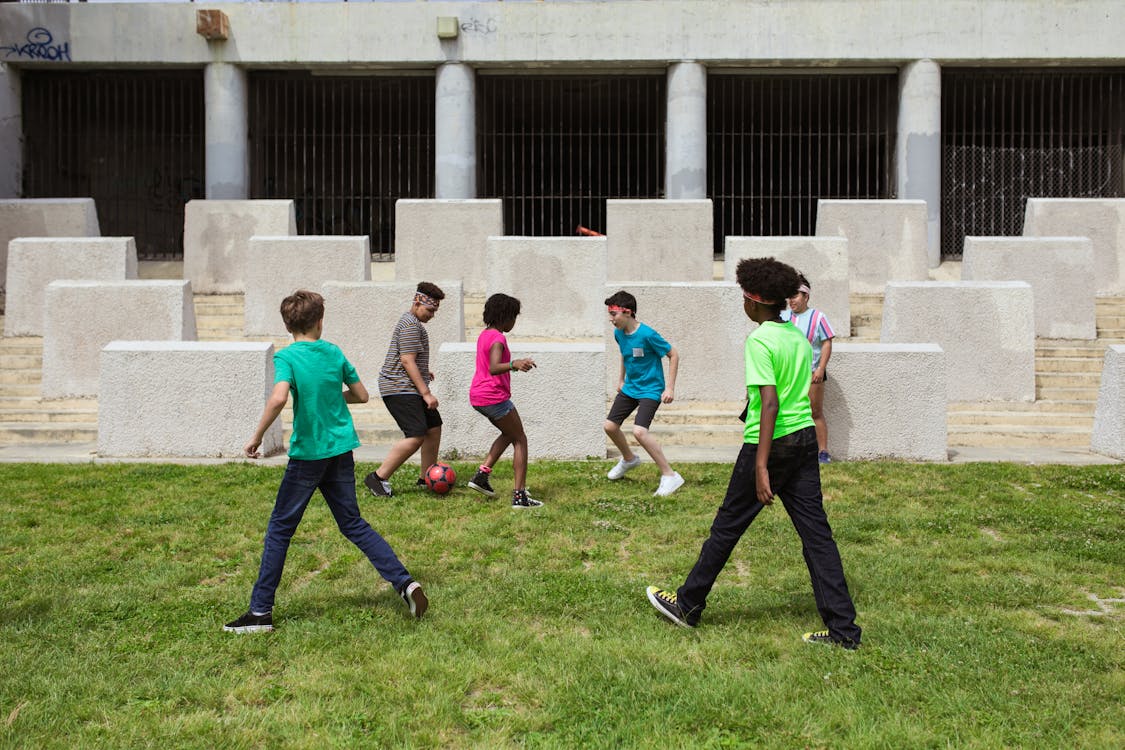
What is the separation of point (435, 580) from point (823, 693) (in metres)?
2.29

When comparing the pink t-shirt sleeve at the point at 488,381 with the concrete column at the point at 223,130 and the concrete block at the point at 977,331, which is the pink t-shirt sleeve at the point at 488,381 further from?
the concrete column at the point at 223,130

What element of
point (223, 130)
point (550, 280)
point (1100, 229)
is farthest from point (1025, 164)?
point (223, 130)

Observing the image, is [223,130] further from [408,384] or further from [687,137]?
[408,384]

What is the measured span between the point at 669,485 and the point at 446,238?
6827mm

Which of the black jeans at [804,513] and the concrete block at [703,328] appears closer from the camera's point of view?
the black jeans at [804,513]

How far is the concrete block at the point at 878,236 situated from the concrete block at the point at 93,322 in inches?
314

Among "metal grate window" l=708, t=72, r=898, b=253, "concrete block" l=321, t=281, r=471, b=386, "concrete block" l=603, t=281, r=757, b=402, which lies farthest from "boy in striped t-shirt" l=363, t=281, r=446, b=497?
"metal grate window" l=708, t=72, r=898, b=253

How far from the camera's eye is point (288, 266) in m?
12.4

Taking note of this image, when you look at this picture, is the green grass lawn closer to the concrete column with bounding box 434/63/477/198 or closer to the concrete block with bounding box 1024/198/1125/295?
the concrete block with bounding box 1024/198/1125/295

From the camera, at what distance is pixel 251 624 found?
479 centimetres

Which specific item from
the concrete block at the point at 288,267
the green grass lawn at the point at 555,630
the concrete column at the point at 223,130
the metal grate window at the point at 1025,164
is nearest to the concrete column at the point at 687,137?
the metal grate window at the point at 1025,164

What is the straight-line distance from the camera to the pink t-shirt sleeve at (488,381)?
7.28 metres

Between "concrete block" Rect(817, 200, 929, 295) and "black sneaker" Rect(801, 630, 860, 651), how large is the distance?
9898 millimetres

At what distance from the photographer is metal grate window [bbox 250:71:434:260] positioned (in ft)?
62.3
